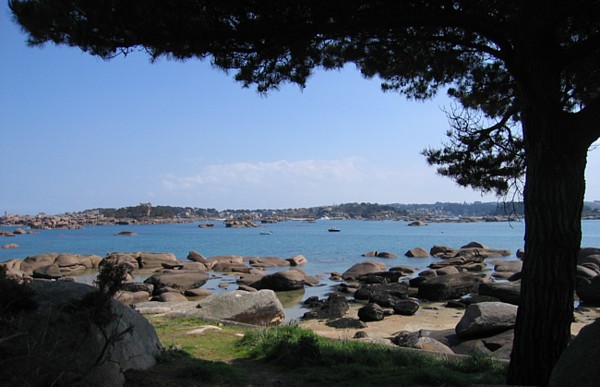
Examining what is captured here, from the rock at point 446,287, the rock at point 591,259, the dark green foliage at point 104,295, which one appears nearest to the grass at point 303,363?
the dark green foliage at point 104,295

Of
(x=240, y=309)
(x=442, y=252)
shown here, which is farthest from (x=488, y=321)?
(x=442, y=252)

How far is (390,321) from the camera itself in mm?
16672

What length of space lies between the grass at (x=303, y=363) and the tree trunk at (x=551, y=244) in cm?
100

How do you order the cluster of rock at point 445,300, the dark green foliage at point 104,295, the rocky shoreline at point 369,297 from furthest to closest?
the rocky shoreline at point 369,297, the cluster of rock at point 445,300, the dark green foliage at point 104,295

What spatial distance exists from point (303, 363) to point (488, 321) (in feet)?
20.0

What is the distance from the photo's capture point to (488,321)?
11078 mm

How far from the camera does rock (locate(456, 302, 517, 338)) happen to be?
11.0 meters

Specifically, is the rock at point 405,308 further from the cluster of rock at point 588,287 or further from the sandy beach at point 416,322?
the cluster of rock at point 588,287

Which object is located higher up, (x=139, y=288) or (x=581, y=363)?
(x=581, y=363)

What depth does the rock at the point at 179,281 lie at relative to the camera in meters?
24.4


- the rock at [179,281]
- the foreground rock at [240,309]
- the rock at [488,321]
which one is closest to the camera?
the rock at [488,321]

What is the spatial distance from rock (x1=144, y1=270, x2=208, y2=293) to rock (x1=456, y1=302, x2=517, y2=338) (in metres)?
16.4

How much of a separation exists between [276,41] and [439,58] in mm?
2798

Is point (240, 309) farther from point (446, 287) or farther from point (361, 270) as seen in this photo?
point (361, 270)
